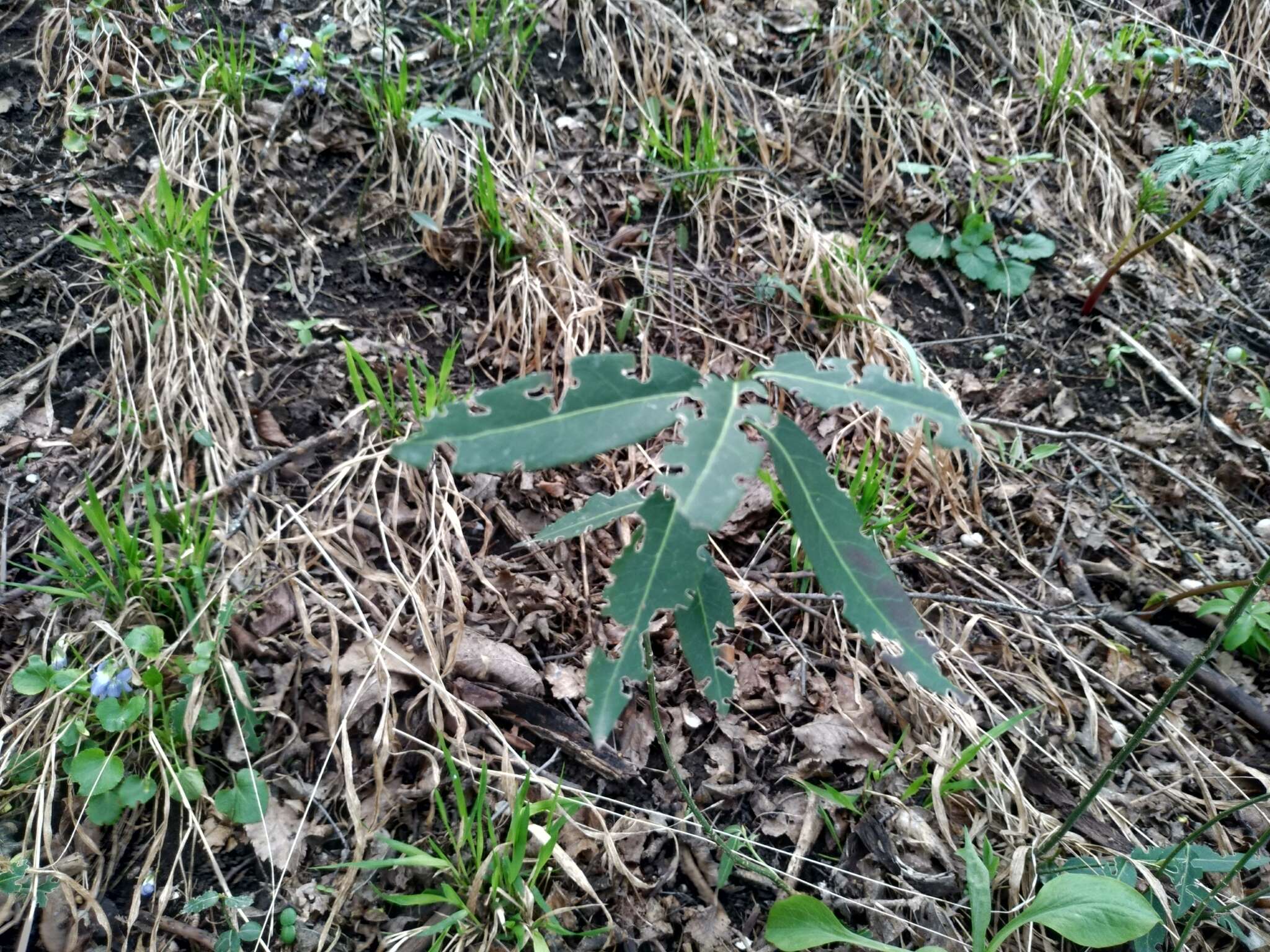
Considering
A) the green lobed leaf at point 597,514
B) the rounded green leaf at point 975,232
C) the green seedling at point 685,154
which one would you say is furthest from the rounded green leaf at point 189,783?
Answer: the rounded green leaf at point 975,232

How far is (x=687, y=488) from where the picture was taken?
28.9 inches

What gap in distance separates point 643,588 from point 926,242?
230 centimetres

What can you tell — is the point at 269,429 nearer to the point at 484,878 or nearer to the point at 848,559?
the point at 484,878

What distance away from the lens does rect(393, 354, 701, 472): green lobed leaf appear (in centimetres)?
79

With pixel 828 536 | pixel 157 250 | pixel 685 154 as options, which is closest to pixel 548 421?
pixel 828 536

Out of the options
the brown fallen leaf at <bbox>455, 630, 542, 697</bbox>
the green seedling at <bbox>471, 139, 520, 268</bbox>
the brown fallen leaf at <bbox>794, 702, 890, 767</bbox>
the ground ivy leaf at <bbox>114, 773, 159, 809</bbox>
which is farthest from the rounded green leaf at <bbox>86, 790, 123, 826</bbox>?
the green seedling at <bbox>471, 139, 520, 268</bbox>

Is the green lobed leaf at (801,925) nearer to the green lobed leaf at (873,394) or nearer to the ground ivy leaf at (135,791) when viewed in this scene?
the green lobed leaf at (873,394)

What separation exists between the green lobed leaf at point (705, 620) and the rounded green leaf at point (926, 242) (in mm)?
1960

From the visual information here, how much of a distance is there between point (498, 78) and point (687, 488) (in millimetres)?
2415

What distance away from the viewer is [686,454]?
2.52ft

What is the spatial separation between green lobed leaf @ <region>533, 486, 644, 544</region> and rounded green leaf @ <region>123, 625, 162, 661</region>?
0.82 m

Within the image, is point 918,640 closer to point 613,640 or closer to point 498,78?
point 613,640

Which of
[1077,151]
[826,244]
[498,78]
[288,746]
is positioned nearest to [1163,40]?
[1077,151]

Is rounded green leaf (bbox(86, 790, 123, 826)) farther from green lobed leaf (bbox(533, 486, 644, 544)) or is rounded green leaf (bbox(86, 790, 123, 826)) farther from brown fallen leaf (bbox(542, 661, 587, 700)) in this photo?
green lobed leaf (bbox(533, 486, 644, 544))
